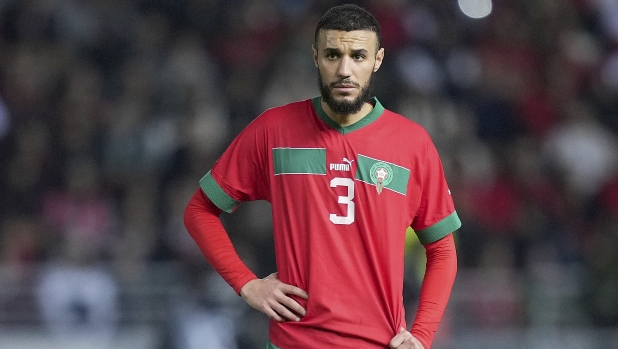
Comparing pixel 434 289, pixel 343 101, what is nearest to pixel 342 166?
pixel 343 101

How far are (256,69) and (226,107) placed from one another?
0.59 meters

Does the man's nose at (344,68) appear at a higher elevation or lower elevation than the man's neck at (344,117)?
higher

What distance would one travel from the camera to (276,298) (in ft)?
11.7

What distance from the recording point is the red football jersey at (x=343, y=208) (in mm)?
3545

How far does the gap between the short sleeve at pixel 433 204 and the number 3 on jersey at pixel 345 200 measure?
0.28 metres

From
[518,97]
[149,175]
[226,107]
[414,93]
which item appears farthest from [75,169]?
[518,97]

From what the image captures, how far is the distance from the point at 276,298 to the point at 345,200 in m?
0.42

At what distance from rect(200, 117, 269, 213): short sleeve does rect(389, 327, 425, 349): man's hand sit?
72 cm

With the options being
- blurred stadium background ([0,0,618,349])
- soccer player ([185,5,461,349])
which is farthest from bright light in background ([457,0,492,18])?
soccer player ([185,5,461,349])

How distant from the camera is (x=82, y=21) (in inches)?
398

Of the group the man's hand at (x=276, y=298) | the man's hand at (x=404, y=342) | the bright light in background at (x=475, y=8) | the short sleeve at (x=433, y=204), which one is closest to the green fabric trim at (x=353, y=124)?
the short sleeve at (x=433, y=204)

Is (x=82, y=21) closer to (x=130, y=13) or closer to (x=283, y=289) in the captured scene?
(x=130, y=13)


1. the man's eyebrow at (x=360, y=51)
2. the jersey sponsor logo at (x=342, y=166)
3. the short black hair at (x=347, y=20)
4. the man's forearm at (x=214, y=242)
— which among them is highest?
the short black hair at (x=347, y=20)

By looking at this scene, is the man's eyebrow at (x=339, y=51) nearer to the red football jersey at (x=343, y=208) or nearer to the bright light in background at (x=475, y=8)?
the red football jersey at (x=343, y=208)
